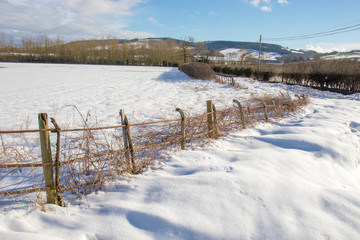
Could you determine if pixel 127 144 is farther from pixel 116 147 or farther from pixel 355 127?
pixel 355 127

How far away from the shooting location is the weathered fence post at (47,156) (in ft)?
7.98

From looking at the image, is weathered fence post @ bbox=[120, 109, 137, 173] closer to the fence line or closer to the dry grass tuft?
the fence line

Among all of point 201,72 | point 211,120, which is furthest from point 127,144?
point 201,72

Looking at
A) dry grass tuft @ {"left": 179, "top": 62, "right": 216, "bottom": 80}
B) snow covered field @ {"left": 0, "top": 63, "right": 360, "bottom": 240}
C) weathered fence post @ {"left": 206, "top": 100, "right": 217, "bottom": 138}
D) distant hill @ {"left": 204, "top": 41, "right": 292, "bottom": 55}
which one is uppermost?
distant hill @ {"left": 204, "top": 41, "right": 292, "bottom": 55}

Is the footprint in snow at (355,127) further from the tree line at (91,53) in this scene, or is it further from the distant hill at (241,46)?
the distant hill at (241,46)

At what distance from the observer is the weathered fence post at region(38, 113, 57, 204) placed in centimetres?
243

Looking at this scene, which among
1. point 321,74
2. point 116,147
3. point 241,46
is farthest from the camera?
point 241,46

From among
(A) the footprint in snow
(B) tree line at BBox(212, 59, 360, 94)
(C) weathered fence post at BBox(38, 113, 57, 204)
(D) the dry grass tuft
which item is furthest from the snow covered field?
(D) the dry grass tuft

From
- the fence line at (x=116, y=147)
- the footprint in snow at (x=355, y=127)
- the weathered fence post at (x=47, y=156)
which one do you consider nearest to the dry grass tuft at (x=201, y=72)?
the fence line at (x=116, y=147)

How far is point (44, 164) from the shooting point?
252cm

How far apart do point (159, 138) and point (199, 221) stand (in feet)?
8.05

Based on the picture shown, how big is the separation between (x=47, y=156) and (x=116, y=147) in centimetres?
211

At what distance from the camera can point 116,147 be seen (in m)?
4.63

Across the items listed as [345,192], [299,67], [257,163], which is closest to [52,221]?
[257,163]
